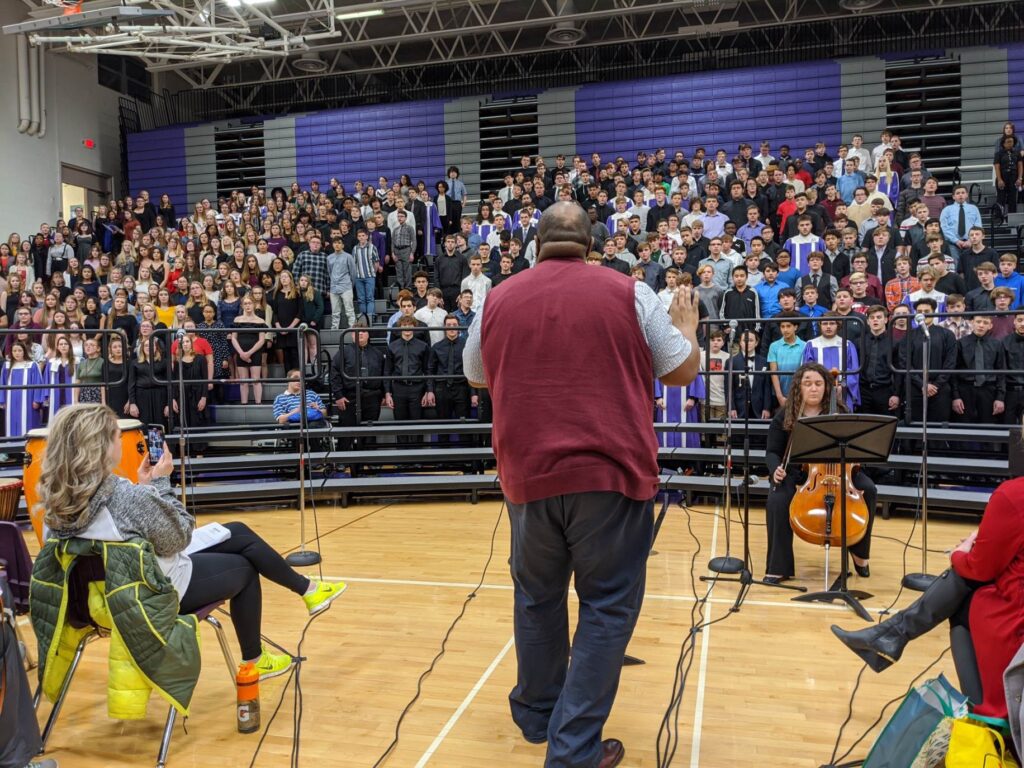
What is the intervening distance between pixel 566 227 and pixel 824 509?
2.73 meters

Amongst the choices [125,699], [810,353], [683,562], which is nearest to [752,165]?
[810,353]

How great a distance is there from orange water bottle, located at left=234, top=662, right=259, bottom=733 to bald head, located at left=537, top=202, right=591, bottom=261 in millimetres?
1755

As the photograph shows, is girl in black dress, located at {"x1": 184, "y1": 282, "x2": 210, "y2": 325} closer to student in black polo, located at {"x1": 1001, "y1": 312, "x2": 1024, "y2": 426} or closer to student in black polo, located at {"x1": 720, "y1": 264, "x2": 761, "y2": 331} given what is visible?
student in black polo, located at {"x1": 720, "y1": 264, "x2": 761, "y2": 331}

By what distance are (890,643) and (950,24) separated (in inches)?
636

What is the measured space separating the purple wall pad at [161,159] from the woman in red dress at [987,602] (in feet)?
62.1

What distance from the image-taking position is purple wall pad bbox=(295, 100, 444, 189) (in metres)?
17.5

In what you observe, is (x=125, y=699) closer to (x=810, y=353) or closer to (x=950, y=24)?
(x=810, y=353)

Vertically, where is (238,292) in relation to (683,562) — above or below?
above

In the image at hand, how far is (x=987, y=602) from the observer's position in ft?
7.99

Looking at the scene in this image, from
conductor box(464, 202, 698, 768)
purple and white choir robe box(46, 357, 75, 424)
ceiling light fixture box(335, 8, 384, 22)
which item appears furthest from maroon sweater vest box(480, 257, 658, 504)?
ceiling light fixture box(335, 8, 384, 22)

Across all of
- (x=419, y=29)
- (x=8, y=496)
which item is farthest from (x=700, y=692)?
(x=419, y=29)

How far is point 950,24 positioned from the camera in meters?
15.4

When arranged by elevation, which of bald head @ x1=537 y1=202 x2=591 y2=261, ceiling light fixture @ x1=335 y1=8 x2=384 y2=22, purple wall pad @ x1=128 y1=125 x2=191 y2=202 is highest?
ceiling light fixture @ x1=335 y1=8 x2=384 y2=22

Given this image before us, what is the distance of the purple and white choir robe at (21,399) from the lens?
25.1ft
